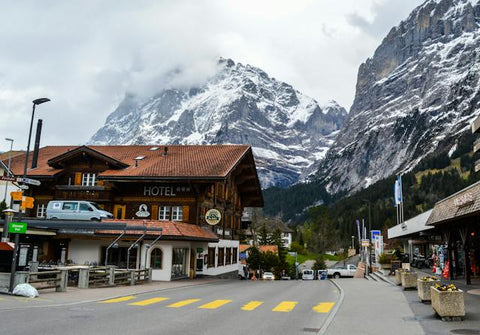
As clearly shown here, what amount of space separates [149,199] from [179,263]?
6.59 meters

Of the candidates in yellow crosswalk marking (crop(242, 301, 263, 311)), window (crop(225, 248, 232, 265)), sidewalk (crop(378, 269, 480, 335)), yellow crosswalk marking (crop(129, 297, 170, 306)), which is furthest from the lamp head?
window (crop(225, 248, 232, 265))

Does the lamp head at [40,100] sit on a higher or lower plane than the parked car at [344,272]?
higher

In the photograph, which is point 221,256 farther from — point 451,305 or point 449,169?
point 449,169

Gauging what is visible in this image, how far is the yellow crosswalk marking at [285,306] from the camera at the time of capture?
16.5 meters

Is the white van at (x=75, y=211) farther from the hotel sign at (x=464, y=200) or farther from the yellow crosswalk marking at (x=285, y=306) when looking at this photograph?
the hotel sign at (x=464, y=200)

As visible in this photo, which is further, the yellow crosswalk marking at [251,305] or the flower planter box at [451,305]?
the yellow crosswalk marking at [251,305]

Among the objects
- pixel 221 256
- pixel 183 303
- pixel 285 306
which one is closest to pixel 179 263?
pixel 221 256

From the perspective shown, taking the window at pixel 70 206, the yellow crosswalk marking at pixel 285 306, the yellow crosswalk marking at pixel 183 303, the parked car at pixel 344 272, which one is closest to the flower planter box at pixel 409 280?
the yellow crosswalk marking at pixel 285 306

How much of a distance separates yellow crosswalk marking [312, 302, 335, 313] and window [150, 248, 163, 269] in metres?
14.7

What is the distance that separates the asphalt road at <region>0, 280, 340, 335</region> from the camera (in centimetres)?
1186

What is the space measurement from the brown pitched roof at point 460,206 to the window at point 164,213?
18.8 meters

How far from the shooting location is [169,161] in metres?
38.9

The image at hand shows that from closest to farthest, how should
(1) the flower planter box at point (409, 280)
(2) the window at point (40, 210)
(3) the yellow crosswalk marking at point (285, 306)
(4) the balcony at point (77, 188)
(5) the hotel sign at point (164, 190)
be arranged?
(3) the yellow crosswalk marking at point (285, 306), (1) the flower planter box at point (409, 280), (5) the hotel sign at point (164, 190), (4) the balcony at point (77, 188), (2) the window at point (40, 210)

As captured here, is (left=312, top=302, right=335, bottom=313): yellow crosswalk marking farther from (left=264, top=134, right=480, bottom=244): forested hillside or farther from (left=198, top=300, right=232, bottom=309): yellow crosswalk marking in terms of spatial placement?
(left=264, top=134, right=480, bottom=244): forested hillside
